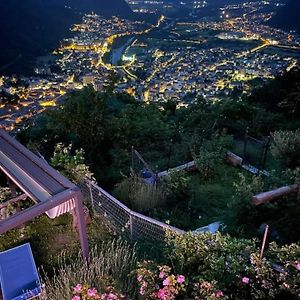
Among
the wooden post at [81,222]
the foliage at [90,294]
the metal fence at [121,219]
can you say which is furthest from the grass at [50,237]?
the foliage at [90,294]

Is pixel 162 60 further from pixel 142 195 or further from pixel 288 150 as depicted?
pixel 142 195

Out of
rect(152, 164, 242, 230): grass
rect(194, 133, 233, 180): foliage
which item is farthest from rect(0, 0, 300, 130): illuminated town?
rect(152, 164, 242, 230): grass

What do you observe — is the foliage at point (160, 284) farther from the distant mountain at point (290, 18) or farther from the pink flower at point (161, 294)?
the distant mountain at point (290, 18)

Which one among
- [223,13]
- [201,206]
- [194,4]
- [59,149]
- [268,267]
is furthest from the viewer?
[194,4]

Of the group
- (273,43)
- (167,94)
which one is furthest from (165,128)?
(273,43)

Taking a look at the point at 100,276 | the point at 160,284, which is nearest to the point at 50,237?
the point at 100,276

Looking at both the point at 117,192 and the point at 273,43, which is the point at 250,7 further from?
the point at 117,192

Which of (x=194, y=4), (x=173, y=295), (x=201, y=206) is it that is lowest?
(x=194, y=4)
